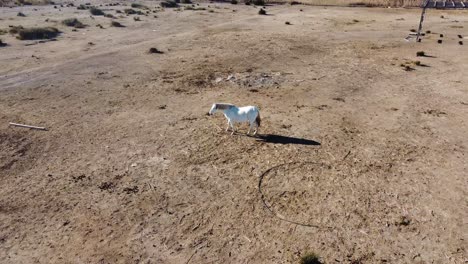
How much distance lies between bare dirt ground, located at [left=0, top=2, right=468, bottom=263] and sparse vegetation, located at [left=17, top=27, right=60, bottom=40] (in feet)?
26.1

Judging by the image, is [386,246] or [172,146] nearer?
[386,246]

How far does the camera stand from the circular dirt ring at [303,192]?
12.0m

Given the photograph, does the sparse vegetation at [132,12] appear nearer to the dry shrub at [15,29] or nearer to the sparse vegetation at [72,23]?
the sparse vegetation at [72,23]

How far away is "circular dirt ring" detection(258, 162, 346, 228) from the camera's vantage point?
472 inches

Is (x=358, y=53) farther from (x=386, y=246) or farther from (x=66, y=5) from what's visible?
(x=66, y=5)

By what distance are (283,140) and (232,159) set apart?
Result: 268 centimetres

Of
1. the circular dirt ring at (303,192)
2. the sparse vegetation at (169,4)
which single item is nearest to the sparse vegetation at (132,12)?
the sparse vegetation at (169,4)

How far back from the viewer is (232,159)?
49.3ft

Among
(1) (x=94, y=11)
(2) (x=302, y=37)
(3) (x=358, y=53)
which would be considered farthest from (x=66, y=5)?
(3) (x=358, y=53)

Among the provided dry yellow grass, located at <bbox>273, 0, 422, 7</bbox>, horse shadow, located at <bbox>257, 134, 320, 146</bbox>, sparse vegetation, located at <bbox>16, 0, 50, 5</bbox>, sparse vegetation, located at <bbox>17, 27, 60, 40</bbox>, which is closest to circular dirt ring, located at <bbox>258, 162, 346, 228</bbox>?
horse shadow, located at <bbox>257, 134, 320, 146</bbox>

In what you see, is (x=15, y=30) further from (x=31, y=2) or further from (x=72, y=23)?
(x=31, y=2)

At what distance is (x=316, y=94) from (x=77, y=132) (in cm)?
1266

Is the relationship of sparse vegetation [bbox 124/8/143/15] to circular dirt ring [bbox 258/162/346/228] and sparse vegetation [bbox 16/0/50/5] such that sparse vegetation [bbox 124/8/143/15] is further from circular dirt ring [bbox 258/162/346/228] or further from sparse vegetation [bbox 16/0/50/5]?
circular dirt ring [bbox 258/162/346/228]

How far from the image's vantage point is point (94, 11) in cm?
5303
